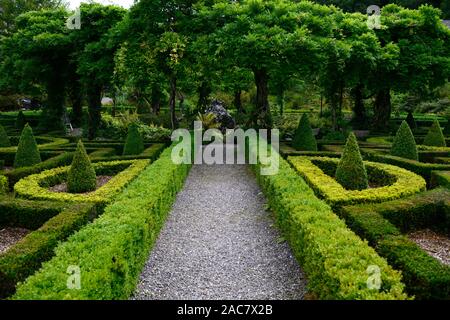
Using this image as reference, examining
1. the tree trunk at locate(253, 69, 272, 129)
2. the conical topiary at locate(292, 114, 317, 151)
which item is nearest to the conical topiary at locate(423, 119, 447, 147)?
the conical topiary at locate(292, 114, 317, 151)

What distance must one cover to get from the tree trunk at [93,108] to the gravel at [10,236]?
40.3 ft

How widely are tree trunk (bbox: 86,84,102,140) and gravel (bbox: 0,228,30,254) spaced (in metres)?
12.3

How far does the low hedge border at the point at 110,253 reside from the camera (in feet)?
14.1

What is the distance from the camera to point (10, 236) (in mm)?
7441

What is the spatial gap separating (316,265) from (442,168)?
6.93 meters

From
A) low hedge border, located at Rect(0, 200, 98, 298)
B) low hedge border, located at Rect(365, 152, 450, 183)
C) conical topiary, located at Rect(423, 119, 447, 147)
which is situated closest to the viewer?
low hedge border, located at Rect(0, 200, 98, 298)

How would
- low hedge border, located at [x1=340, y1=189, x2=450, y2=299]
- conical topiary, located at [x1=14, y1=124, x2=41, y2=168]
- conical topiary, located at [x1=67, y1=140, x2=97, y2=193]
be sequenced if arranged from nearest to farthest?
low hedge border, located at [x1=340, y1=189, x2=450, y2=299] → conical topiary, located at [x1=67, y1=140, x2=97, y2=193] → conical topiary, located at [x1=14, y1=124, x2=41, y2=168]

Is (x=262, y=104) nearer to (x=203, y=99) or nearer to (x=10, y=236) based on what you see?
(x=203, y=99)

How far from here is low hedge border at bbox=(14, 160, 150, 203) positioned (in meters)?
8.16

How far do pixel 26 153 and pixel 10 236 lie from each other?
5428mm

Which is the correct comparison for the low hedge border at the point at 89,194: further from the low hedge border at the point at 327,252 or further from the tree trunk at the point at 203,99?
the tree trunk at the point at 203,99

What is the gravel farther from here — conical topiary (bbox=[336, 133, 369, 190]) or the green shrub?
conical topiary (bbox=[336, 133, 369, 190])

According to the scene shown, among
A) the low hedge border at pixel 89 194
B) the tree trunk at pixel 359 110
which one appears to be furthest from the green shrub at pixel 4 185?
the tree trunk at pixel 359 110

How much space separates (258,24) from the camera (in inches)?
595
